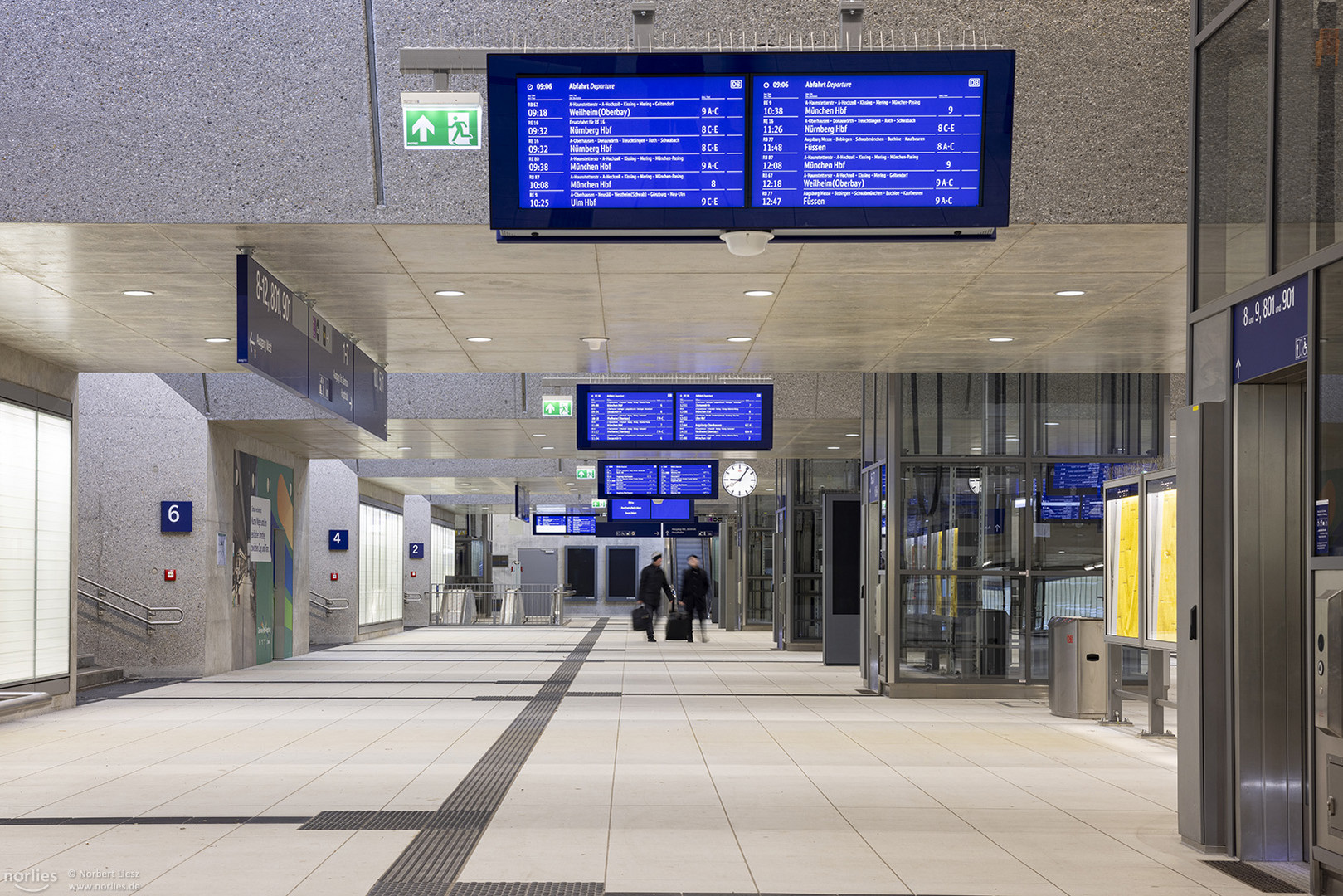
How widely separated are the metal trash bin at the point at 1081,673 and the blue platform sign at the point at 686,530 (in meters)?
19.5

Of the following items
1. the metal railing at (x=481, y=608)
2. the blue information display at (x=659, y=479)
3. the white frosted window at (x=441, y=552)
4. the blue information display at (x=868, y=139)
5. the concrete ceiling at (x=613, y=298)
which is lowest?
the metal railing at (x=481, y=608)

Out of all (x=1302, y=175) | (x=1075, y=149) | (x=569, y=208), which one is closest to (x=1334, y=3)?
(x=1302, y=175)

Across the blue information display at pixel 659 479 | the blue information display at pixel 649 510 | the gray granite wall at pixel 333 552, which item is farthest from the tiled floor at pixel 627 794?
the gray granite wall at pixel 333 552

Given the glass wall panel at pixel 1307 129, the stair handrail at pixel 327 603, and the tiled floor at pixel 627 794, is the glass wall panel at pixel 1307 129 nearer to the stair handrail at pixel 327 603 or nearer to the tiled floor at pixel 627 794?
the tiled floor at pixel 627 794

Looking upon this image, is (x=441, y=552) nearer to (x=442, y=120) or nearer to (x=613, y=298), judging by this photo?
(x=613, y=298)

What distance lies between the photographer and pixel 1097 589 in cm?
1316

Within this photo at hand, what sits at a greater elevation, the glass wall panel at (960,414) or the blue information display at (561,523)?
the glass wall panel at (960,414)

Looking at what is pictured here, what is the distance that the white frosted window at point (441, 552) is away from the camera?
4091 cm

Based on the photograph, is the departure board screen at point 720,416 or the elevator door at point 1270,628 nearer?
the elevator door at point 1270,628

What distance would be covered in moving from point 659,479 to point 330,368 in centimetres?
1035

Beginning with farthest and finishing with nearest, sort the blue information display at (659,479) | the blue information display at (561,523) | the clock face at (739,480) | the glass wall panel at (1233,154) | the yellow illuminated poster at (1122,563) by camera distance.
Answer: the blue information display at (561,523) < the clock face at (739,480) < the blue information display at (659,479) < the yellow illuminated poster at (1122,563) < the glass wall panel at (1233,154)

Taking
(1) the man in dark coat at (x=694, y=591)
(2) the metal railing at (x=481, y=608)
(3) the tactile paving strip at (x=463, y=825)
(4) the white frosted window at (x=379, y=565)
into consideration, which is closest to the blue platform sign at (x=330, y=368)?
(3) the tactile paving strip at (x=463, y=825)

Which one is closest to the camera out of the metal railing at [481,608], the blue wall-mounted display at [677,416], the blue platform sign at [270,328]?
the blue platform sign at [270,328]

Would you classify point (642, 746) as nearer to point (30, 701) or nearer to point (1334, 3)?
point (30, 701)
